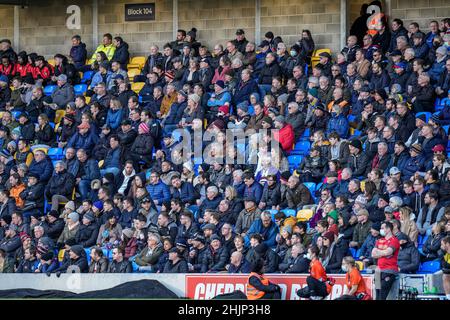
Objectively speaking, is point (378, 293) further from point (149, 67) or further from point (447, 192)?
point (149, 67)

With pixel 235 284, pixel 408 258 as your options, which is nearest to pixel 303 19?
pixel 408 258

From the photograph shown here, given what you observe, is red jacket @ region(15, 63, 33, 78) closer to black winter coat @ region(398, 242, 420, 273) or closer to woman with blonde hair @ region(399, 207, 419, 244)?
woman with blonde hair @ region(399, 207, 419, 244)

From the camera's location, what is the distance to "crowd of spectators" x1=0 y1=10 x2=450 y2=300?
1706 cm

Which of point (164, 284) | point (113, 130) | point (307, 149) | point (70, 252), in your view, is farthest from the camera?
point (113, 130)

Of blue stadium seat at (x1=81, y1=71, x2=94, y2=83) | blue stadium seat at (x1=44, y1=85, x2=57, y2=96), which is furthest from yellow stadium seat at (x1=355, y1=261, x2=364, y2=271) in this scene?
blue stadium seat at (x1=44, y1=85, x2=57, y2=96)

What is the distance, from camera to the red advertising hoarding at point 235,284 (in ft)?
51.3

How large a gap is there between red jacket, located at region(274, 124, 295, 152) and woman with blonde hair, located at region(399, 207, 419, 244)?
3.21 meters

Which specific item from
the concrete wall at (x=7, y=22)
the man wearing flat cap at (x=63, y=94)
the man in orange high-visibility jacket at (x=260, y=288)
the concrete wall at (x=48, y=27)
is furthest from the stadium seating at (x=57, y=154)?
the man in orange high-visibility jacket at (x=260, y=288)

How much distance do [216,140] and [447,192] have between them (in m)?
4.16

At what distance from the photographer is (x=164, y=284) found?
16703mm

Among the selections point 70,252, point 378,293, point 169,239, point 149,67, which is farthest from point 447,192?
point 149,67

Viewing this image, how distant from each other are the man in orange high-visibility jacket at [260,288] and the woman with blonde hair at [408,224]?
6.24 ft

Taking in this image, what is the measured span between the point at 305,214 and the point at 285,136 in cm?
181

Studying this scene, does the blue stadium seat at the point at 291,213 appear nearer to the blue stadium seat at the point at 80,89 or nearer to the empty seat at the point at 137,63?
the empty seat at the point at 137,63
